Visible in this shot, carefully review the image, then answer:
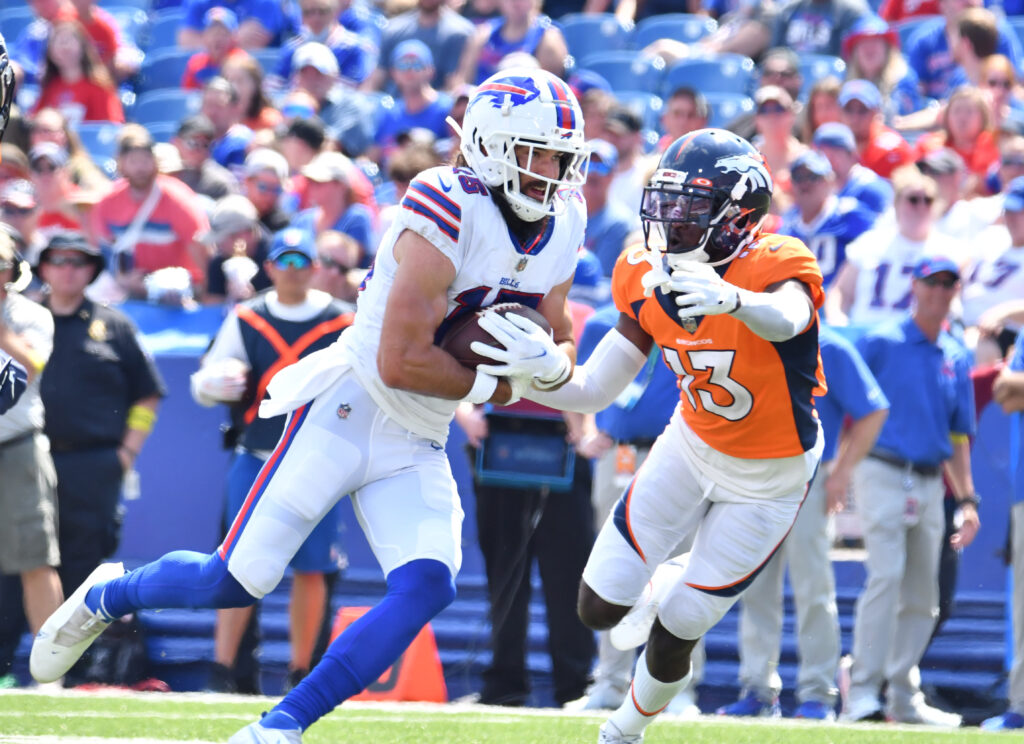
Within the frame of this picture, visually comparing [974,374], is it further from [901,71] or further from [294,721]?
[294,721]

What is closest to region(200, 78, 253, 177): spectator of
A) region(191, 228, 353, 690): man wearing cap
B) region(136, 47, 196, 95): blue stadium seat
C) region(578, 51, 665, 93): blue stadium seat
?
region(136, 47, 196, 95): blue stadium seat

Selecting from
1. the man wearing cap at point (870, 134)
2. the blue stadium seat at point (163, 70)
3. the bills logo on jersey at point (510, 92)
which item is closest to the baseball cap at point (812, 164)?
the man wearing cap at point (870, 134)

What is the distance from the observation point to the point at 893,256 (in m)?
6.91

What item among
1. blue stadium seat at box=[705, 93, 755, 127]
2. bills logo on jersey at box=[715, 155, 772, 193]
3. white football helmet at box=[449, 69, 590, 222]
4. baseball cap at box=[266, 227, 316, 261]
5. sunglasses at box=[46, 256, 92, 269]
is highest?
white football helmet at box=[449, 69, 590, 222]

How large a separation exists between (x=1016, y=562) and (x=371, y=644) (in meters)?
3.22

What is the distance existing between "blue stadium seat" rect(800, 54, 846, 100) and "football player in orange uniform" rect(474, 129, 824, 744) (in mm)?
5085

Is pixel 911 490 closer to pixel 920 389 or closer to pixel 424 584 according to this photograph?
pixel 920 389

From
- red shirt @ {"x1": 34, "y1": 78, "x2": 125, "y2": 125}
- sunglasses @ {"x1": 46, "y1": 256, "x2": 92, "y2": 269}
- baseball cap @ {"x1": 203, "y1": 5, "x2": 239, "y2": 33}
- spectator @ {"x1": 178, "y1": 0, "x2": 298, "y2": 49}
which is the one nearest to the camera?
sunglasses @ {"x1": 46, "y1": 256, "x2": 92, "y2": 269}

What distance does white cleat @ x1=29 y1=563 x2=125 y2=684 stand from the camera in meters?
4.31

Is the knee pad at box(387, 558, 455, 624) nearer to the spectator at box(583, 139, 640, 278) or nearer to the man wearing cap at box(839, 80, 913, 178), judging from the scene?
the spectator at box(583, 139, 640, 278)

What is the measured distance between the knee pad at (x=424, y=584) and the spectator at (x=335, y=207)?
393 centimetres

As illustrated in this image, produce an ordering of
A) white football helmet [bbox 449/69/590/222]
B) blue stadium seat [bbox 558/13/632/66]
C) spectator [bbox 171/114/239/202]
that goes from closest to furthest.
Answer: white football helmet [bbox 449/69/590/222] < spectator [bbox 171/114/239/202] < blue stadium seat [bbox 558/13/632/66]

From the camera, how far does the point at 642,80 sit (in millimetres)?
9898

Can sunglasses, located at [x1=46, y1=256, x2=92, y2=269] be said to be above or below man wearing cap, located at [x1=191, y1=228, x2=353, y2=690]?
above
